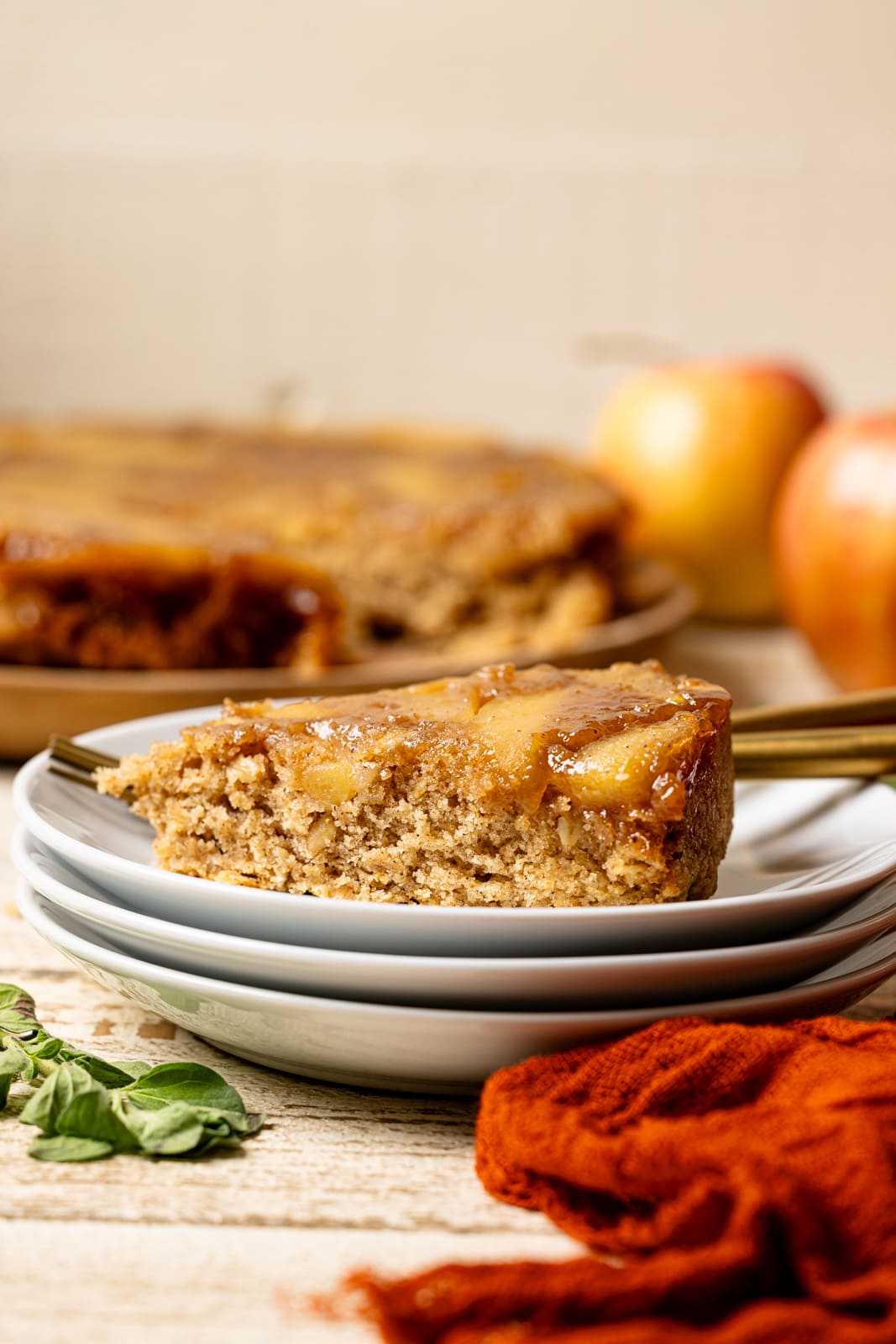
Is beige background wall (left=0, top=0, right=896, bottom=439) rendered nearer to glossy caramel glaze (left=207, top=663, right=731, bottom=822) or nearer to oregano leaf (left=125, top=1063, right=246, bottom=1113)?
glossy caramel glaze (left=207, top=663, right=731, bottom=822)

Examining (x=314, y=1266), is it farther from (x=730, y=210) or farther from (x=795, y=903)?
(x=730, y=210)

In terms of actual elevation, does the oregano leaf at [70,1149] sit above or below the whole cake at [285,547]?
below

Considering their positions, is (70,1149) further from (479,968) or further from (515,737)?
(515,737)

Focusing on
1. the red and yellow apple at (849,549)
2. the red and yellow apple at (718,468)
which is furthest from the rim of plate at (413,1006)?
the red and yellow apple at (718,468)

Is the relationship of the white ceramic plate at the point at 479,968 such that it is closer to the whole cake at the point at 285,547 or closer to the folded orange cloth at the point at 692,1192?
the folded orange cloth at the point at 692,1192

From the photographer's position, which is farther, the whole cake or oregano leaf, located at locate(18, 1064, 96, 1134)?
the whole cake

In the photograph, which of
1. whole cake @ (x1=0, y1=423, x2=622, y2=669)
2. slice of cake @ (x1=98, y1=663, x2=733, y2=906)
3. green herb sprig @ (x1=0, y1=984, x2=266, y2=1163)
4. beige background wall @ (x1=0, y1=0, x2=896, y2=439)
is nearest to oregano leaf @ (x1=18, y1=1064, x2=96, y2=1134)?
green herb sprig @ (x1=0, y1=984, x2=266, y2=1163)
